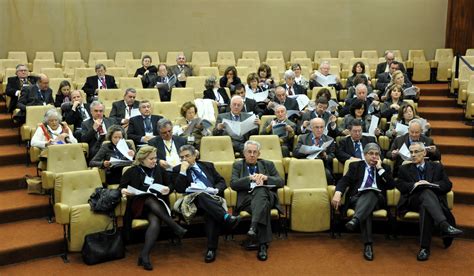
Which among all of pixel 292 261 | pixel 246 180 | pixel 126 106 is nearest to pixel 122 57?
pixel 126 106

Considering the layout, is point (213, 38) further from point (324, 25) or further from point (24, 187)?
point (24, 187)

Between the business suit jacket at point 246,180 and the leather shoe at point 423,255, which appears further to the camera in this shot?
the business suit jacket at point 246,180

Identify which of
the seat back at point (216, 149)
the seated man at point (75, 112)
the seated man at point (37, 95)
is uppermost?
the seated man at point (37, 95)

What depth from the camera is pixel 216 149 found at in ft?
18.2

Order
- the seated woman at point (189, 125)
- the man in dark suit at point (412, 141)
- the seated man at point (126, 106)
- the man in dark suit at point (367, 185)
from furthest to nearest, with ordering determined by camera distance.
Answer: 1. the seated man at point (126, 106)
2. the seated woman at point (189, 125)
3. the man in dark suit at point (412, 141)
4. the man in dark suit at point (367, 185)

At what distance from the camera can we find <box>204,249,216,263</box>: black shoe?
4.66 metres

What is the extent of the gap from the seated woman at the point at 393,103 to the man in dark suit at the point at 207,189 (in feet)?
7.43

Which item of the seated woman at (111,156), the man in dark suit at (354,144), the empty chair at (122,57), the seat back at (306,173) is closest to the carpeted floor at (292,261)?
the seat back at (306,173)

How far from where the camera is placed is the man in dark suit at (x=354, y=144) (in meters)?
5.47

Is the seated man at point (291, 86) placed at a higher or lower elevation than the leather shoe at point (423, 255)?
higher

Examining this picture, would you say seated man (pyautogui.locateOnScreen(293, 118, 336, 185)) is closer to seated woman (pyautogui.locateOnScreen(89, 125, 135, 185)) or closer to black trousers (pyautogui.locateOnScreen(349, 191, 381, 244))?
black trousers (pyautogui.locateOnScreen(349, 191, 381, 244))

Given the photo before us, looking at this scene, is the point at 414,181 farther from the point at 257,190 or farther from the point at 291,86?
the point at 291,86

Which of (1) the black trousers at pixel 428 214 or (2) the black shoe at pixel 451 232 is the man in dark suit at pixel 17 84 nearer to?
(1) the black trousers at pixel 428 214

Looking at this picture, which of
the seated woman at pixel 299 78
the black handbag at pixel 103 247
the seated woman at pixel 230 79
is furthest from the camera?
the seated woman at pixel 299 78
